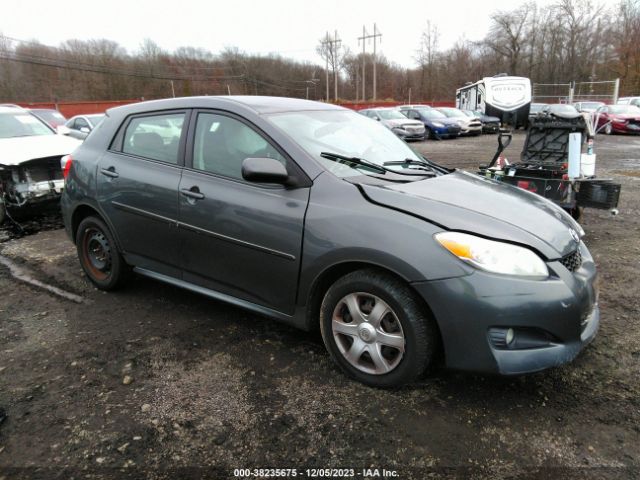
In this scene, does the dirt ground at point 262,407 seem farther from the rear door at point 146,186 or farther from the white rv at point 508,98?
the white rv at point 508,98

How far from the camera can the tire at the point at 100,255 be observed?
158 inches

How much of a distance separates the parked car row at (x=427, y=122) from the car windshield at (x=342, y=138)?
56.8 feet

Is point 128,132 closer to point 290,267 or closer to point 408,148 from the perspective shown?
point 290,267

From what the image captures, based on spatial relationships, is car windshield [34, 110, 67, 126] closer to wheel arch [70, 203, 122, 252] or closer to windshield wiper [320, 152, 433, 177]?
wheel arch [70, 203, 122, 252]

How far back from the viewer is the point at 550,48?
179 feet

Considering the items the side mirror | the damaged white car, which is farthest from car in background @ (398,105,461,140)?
the side mirror

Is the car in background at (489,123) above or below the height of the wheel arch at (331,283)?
above

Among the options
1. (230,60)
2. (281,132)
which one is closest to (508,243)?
(281,132)

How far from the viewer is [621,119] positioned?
21578mm

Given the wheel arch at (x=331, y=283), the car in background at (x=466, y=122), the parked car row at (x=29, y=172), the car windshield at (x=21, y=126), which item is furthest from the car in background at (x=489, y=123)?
the wheel arch at (x=331, y=283)

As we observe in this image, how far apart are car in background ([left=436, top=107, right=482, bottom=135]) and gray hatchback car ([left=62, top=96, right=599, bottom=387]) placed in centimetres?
2094

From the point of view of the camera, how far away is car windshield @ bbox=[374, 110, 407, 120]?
21909 millimetres

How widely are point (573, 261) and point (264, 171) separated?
1.83m

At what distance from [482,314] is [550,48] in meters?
62.3
